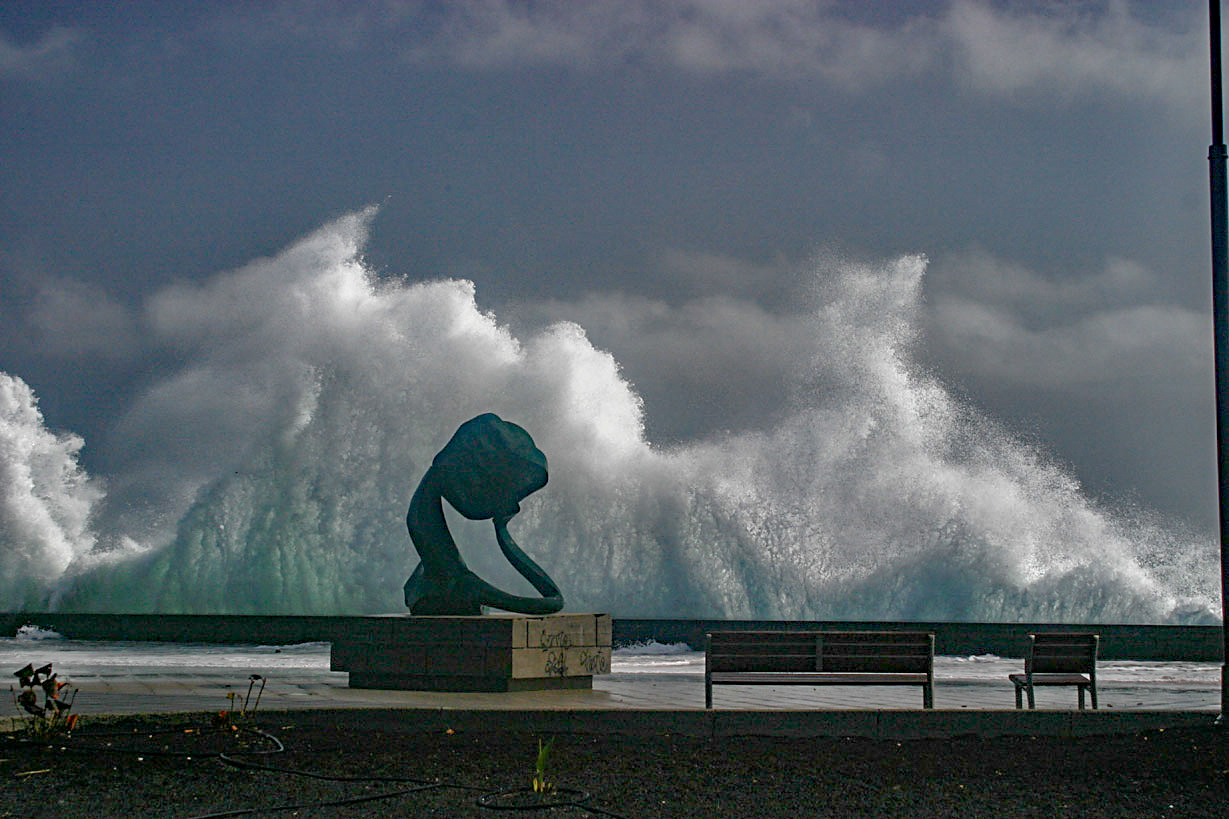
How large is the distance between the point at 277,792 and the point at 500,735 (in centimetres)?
224

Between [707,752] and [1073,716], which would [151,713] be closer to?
[707,752]

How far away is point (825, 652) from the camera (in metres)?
9.63

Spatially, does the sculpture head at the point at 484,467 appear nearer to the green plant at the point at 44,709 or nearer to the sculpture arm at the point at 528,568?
the sculpture arm at the point at 528,568

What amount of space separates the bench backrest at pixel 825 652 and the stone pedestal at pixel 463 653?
2.52m

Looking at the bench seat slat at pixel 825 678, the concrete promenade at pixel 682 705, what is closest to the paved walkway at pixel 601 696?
the concrete promenade at pixel 682 705

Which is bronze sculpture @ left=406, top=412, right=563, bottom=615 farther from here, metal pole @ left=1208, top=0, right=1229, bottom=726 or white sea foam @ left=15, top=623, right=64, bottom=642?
white sea foam @ left=15, top=623, right=64, bottom=642

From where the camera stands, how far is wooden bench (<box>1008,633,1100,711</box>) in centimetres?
962

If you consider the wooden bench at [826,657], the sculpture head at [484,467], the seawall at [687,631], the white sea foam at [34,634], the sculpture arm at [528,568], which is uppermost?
the sculpture head at [484,467]

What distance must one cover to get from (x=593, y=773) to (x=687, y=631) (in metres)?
20.9

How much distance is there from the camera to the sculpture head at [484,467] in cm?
1270

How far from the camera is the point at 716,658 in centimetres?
950

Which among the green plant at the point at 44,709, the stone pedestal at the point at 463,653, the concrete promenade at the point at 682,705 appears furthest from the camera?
the stone pedestal at the point at 463,653

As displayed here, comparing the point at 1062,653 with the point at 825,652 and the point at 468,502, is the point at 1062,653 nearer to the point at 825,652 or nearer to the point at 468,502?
the point at 825,652

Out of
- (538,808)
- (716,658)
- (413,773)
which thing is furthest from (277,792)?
(716,658)
